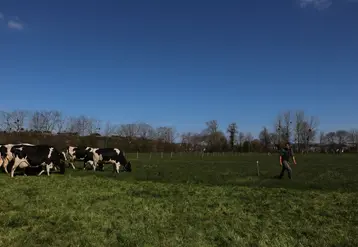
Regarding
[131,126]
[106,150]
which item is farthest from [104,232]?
[131,126]

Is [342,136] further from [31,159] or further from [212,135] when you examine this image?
[31,159]

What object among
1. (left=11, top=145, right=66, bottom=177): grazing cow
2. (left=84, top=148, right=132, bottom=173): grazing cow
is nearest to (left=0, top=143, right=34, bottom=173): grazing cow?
(left=11, top=145, right=66, bottom=177): grazing cow

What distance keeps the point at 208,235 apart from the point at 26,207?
593 centimetres

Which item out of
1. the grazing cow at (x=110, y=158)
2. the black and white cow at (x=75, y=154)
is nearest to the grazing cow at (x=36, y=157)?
the grazing cow at (x=110, y=158)

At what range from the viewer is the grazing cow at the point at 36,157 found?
71.7 ft

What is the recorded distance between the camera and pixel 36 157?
22.4 m

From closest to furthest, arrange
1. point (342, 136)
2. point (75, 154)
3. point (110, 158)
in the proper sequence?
1. point (110, 158)
2. point (75, 154)
3. point (342, 136)

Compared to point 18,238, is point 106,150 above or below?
above

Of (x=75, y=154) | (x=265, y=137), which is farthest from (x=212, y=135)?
(x=75, y=154)

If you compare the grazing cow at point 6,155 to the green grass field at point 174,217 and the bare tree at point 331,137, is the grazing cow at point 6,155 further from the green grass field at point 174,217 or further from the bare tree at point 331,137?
the bare tree at point 331,137

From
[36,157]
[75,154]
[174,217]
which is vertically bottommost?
[174,217]

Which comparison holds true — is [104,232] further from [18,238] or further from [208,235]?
[208,235]

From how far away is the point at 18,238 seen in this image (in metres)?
7.58

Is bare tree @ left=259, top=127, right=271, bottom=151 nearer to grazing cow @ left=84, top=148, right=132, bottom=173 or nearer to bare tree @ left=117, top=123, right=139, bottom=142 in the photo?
bare tree @ left=117, top=123, right=139, bottom=142
